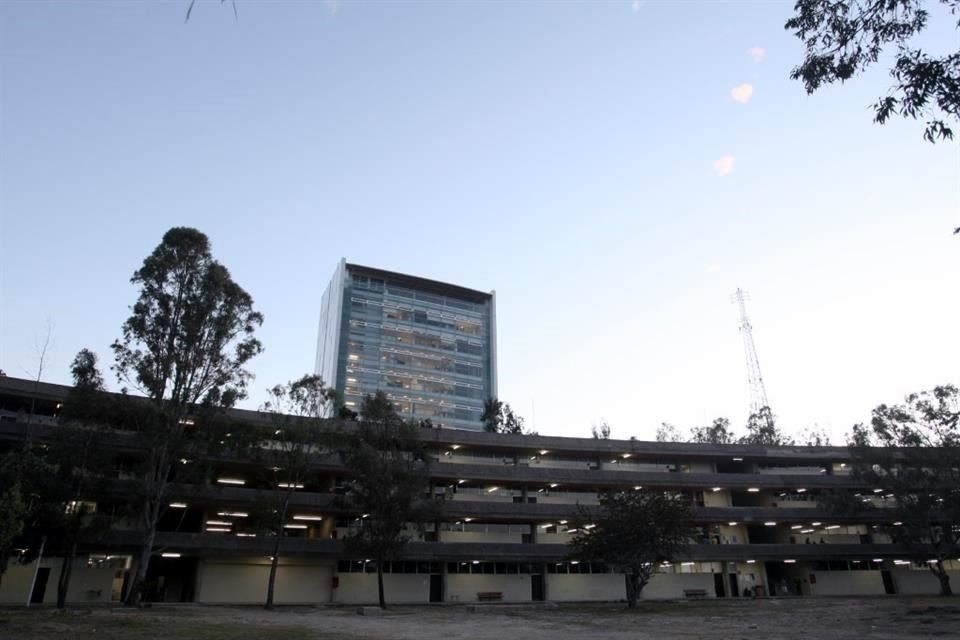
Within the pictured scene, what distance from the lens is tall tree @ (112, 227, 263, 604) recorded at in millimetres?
41094

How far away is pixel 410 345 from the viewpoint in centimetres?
12838

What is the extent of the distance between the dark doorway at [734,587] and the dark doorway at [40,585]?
58.0m

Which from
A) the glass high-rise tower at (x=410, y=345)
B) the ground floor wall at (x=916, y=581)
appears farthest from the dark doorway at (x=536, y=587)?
the glass high-rise tower at (x=410, y=345)

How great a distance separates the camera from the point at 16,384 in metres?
48.2

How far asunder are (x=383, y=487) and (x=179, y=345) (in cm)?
1642

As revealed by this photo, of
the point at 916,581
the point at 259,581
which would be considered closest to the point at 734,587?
the point at 916,581

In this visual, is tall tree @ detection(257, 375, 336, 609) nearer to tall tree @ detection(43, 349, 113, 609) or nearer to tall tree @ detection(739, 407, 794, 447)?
tall tree @ detection(43, 349, 113, 609)

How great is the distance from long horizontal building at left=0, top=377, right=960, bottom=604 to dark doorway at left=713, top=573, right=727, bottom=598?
0.32 meters

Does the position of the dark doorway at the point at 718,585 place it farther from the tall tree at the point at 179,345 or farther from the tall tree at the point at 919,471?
the tall tree at the point at 179,345

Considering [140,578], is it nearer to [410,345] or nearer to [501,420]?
[501,420]

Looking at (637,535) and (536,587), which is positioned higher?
(637,535)

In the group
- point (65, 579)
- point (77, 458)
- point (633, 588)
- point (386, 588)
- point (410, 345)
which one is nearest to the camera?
point (77, 458)

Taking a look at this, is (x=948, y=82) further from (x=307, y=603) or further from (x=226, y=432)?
(x=307, y=603)

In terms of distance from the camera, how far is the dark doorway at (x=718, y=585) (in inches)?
2527
